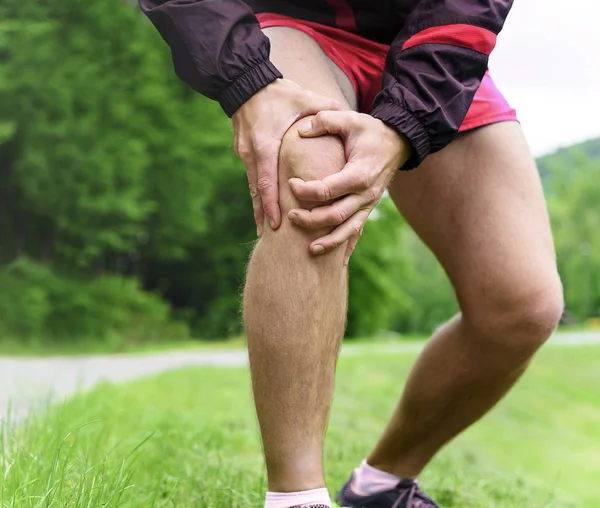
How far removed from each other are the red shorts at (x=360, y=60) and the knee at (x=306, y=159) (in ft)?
1.32

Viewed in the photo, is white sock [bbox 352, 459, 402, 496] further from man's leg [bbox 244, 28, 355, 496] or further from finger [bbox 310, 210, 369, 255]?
finger [bbox 310, 210, 369, 255]

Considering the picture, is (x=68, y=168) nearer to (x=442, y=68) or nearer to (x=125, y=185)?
(x=125, y=185)

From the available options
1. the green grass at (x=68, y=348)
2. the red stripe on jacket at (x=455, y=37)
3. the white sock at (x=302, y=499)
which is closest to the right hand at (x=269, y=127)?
the red stripe on jacket at (x=455, y=37)

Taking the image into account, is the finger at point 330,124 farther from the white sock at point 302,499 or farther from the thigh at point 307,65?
the white sock at point 302,499

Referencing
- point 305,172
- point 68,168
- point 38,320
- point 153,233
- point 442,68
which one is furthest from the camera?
point 153,233

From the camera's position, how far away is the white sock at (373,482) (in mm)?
2002

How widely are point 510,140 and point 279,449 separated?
98 centimetres

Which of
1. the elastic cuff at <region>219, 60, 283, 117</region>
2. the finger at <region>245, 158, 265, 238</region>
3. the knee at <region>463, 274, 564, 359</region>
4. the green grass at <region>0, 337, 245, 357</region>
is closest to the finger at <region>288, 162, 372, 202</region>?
the finger at <region>245, 158, 265, 238</region>

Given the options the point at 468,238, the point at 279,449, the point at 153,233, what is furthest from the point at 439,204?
the point at 153,233

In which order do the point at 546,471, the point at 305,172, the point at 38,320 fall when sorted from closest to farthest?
the point at 305,172 → the point at 546,471 → the point at 38,320

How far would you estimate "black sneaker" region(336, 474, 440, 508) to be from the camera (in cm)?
198

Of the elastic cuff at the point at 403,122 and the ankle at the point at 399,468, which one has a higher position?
the elastic cuff at the point at 403,122

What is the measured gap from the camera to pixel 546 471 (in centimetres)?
493

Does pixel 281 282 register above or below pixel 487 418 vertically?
above
